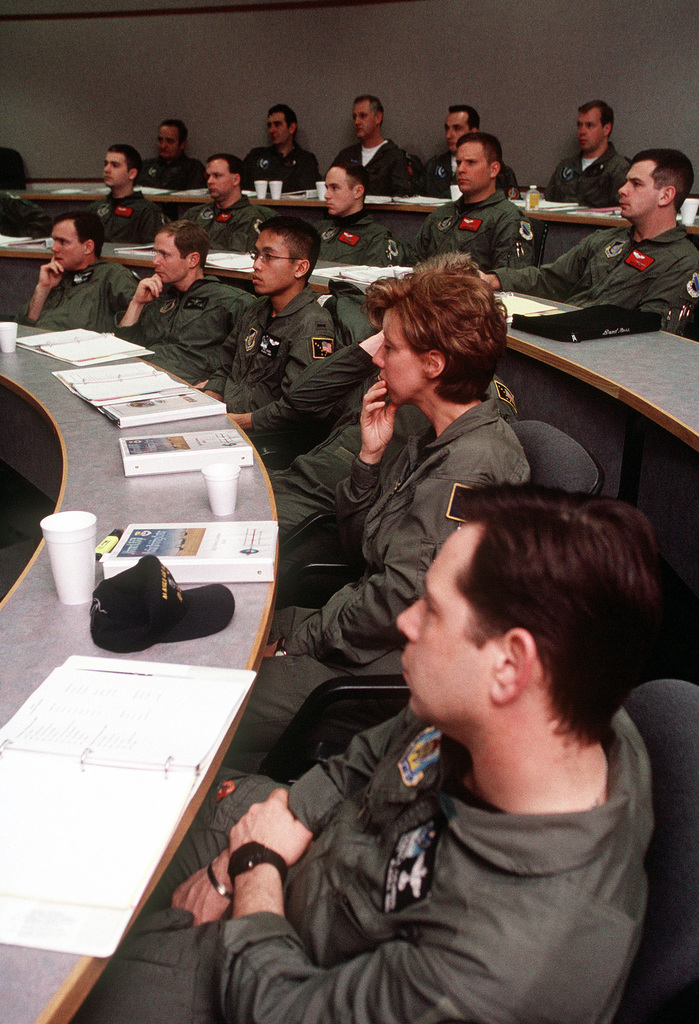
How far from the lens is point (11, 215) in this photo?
5.44 m

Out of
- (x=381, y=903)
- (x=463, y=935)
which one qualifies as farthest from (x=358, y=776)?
(x=463, y=935)

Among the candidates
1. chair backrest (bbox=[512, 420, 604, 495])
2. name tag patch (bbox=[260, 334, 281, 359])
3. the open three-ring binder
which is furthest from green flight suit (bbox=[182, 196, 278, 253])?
the open three-ring binder

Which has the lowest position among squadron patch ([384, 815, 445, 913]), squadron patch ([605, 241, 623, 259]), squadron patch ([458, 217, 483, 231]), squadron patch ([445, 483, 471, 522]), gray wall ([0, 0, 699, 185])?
squadron patch ([384, 815, 445, 913])

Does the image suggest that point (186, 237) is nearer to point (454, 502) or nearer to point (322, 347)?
point (322, 347)

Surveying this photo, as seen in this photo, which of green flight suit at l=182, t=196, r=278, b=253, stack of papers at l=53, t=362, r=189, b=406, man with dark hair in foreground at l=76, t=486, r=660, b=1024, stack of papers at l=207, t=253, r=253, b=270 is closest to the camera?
man with dark hair in foreground at l=76, t=486, r=660, b=1024

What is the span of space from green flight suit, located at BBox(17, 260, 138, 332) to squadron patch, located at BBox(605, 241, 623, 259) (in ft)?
7.17

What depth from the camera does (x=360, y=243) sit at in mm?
4746

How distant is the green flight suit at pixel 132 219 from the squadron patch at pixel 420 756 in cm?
518

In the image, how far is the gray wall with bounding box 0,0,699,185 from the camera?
21.3 feet

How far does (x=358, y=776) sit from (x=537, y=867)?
46 cm

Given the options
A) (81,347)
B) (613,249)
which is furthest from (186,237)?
(613,249)

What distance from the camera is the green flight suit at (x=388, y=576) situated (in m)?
1.41

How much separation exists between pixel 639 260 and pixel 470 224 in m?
1.34

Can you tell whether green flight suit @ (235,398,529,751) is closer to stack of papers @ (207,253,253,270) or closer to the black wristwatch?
the black wristwatch
